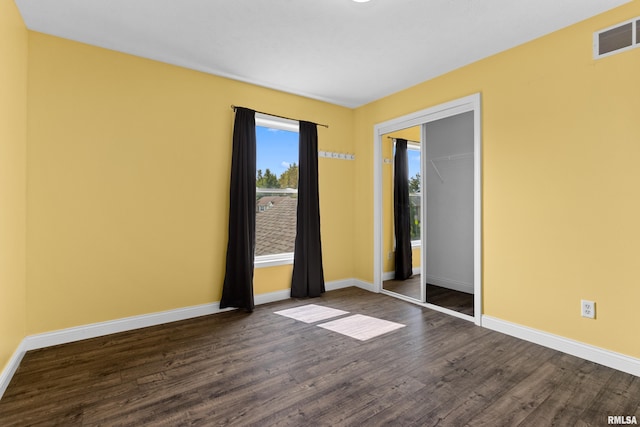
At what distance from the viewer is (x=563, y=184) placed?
2705mm

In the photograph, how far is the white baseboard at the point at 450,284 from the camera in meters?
4.20

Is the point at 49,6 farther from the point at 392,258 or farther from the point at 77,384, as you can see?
the point at 392,258

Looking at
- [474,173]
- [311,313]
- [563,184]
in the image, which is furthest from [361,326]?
[563,184]

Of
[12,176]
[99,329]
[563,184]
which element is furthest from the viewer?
[99,329]

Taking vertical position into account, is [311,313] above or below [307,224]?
below

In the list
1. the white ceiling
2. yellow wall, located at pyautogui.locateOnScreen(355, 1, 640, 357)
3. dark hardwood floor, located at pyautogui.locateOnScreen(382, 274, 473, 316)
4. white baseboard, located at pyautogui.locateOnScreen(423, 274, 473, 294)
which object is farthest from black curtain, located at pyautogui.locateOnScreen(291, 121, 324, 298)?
yellow wall, located at pyautogui.locateOnScreen(355, 1, 640, 357)

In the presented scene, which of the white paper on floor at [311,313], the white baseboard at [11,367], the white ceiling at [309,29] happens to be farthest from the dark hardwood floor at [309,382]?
the white ceiling at [309,29]

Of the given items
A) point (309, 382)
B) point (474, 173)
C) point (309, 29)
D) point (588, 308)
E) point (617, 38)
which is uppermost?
point (309, 29)

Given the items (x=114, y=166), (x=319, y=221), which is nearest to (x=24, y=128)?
(x=114, y=166)

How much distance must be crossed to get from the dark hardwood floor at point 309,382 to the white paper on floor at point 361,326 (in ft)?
0.39

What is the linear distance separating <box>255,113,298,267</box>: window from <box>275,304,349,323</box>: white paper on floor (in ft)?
2.20

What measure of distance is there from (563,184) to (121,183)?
13.0 feet

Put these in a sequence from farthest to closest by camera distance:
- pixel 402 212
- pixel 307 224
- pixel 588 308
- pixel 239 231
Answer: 1. pixel 402 212
2. pixel 307 224
3. pixel 239 231
4. pixel 588 308

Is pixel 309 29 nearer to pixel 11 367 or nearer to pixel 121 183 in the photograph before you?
pixel 121 183
